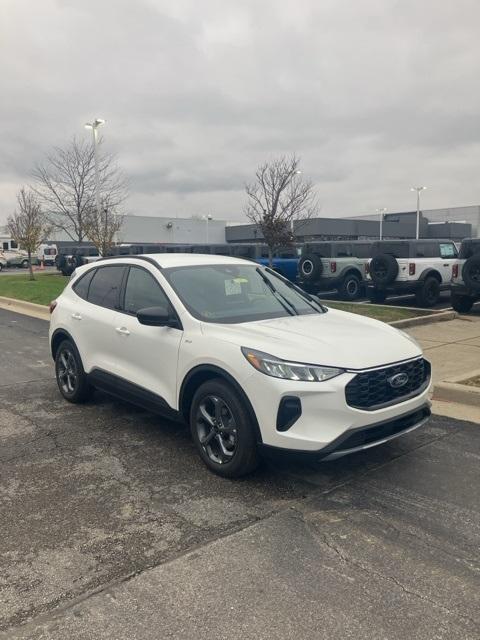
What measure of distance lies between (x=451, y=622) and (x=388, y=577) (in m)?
0.40

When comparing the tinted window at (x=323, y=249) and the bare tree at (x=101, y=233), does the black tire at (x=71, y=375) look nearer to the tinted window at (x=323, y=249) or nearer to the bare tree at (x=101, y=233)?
the tinted window at (x=323, y=249)

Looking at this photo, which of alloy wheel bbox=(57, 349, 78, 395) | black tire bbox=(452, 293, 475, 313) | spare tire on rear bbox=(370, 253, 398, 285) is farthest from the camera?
spare tire on rear bbox=(370, 253, 398, 285)

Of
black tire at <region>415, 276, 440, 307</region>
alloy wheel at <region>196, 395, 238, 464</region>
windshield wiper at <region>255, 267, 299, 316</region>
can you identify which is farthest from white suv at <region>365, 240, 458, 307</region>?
alloy wheel at <region>196, 395, 238, 464</region>

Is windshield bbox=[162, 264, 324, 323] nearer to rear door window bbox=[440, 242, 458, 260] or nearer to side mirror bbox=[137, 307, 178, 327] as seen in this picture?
side mirror bbox=[137, 307, 178, 327]

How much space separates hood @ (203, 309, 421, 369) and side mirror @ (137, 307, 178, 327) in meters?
0.33

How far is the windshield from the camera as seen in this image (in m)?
4.53

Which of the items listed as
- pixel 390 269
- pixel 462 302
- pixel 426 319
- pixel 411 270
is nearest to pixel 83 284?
pixel 426 319

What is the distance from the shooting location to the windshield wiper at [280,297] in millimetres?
4855

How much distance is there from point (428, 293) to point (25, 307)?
11343 millimetres

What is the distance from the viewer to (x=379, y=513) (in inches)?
140

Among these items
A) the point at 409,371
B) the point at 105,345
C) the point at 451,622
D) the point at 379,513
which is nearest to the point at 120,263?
the point at 105,345

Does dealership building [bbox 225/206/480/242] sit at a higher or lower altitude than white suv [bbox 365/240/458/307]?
higher

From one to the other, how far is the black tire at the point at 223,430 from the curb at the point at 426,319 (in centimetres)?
688

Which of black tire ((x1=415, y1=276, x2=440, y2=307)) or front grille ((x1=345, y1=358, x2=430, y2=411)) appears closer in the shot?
front grille ((x1=345, y1=358, x2=430, y2=411))
